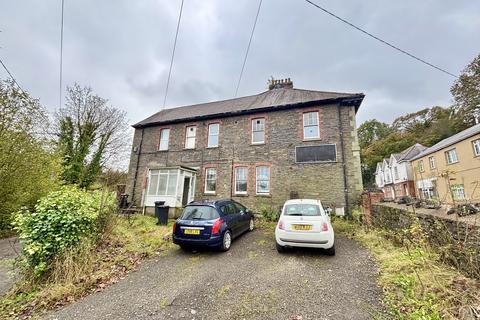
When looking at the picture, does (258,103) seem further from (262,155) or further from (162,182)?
(162,182)

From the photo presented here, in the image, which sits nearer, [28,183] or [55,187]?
[28,183]

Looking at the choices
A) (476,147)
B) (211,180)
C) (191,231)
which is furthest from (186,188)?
(476,147)

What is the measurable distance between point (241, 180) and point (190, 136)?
17.7 ft

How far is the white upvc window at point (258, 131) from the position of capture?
12.9 metres

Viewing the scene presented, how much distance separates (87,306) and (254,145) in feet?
34.5

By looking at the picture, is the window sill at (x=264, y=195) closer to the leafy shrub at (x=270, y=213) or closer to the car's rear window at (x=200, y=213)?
the leafy shrub at (x=270, y=213)

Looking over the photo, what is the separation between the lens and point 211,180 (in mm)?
13320

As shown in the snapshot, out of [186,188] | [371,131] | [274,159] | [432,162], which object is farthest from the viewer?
[371,131]

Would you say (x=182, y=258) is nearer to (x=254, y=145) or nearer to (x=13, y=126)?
(x=254, y=145)

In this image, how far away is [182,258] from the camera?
5.90 meters

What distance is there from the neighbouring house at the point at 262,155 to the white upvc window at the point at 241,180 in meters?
0.06

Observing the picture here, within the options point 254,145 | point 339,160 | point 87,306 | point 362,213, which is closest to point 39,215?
point 87,306

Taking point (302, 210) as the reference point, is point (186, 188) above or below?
above

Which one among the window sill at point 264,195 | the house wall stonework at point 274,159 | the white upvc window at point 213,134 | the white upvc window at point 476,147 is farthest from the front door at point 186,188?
the white upvc window at point 476,147
